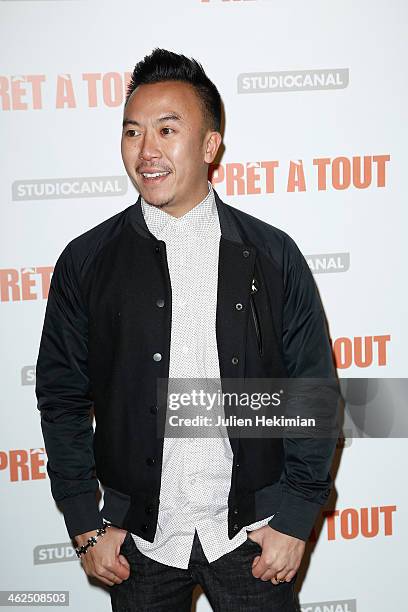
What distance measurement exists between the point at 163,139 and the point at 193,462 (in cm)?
83

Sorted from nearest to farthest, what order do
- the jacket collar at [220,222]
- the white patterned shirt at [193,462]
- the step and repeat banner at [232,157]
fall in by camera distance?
the white patterned shirt at [193,462] < the jacket collar at [220,222] < the step and repeat banner at [232,157]

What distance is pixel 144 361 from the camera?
1.76 metres

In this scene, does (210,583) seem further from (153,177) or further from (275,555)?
(153,177)

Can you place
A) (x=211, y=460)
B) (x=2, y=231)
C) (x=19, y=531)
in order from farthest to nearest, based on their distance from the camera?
(x=19, y=531), (x=2, y=231), (x=211, y=460)

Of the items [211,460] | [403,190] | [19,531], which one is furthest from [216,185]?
[19,531]

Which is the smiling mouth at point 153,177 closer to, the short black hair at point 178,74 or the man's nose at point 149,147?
the man's nose at point 149,147

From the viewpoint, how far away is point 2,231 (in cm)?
246

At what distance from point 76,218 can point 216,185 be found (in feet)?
1.70

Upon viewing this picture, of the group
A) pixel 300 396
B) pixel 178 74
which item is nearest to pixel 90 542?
pixel 300 396

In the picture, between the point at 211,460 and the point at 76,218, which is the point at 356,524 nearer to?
the point at 211,460

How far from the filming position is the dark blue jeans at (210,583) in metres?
1.78

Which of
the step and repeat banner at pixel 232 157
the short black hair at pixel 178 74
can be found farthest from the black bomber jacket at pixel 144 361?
the step and repeat banner at pixel 232 157

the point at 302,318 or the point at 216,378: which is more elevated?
the point at 302,318

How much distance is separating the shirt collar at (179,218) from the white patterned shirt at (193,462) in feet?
0.32
